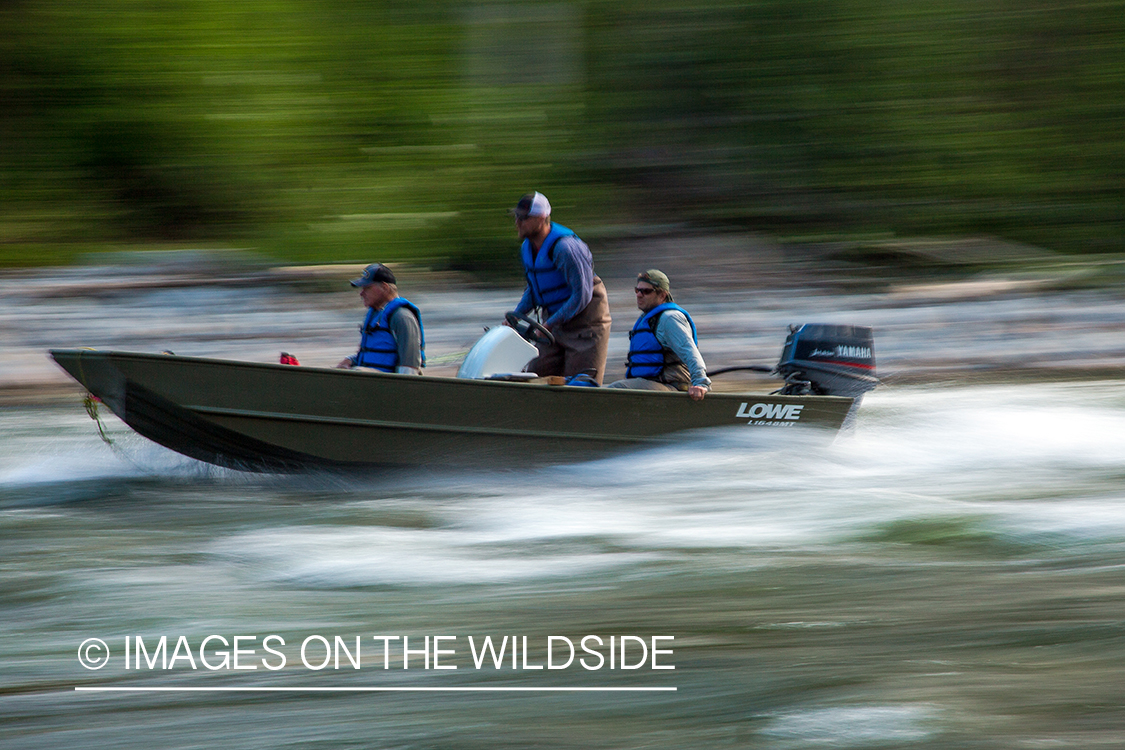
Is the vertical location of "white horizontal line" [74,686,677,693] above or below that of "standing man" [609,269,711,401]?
below

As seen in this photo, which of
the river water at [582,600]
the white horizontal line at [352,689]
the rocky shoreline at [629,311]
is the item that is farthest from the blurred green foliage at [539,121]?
the white horizontal line at [352,689]

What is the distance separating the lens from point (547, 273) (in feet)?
21.1

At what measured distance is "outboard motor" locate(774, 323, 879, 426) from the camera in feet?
22.7

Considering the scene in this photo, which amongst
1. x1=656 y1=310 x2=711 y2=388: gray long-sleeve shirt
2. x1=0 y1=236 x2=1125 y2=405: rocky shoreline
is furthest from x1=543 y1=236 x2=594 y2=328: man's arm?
x1=0 y1=236 x2=1125 y2=405: rocky shoreline

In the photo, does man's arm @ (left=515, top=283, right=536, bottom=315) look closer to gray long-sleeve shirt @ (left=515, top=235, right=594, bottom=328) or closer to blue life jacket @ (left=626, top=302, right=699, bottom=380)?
gray long-sleeve shirt @ (left=515, top=235, right=594, bottom=328)

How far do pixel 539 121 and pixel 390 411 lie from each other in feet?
33.3

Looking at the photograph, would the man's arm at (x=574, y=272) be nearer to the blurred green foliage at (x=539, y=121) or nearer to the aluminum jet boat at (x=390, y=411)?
the aluminum jet boat at (x=390, y=411)

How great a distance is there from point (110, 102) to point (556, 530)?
10415 mm

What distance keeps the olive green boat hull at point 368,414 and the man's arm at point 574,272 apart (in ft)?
1.54

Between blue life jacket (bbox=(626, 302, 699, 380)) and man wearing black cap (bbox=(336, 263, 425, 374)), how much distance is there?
3.91 ft

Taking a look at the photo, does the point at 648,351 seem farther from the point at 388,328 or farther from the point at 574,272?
the point at 388,328

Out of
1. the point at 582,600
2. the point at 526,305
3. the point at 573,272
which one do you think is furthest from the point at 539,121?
the point at 582,600

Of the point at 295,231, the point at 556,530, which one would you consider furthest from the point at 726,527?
the point at 295,231

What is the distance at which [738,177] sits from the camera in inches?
632
